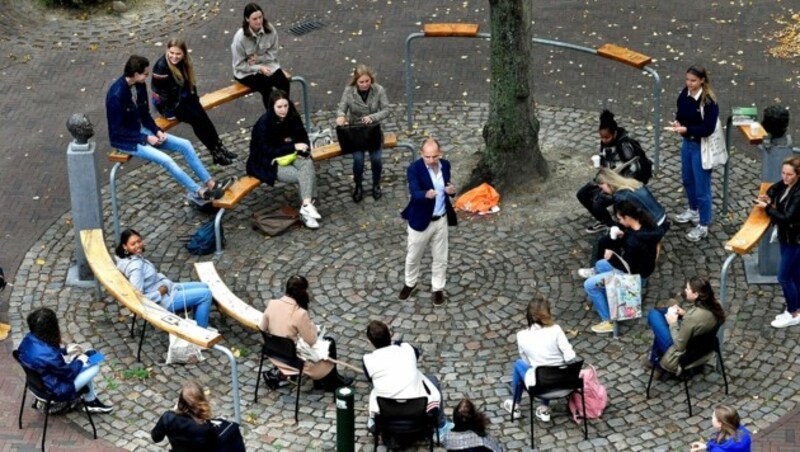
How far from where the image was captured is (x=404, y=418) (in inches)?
471

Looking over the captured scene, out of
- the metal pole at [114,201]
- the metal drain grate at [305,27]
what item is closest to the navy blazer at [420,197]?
the metal pole at [114,201]

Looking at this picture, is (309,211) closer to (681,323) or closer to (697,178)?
(697,178)

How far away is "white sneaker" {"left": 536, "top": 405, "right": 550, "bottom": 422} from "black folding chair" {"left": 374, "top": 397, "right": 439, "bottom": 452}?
102cm

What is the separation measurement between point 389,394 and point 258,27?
236 inches

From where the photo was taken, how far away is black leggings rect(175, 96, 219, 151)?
16047mm

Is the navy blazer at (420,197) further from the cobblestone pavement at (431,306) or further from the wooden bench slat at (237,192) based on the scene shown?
the wooden bench slat at (237,192)

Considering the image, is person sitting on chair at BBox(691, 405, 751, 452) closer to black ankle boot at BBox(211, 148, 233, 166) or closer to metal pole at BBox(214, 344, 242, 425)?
metal pole at BBox(214, 344, 242, 425)

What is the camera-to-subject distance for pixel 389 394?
12.0 meters

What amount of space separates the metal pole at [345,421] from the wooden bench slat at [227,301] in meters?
1.77

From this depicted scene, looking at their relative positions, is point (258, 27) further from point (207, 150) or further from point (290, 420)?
point (290, 420)

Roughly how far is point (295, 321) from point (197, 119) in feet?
14.2

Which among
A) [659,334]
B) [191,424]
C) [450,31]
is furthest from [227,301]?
[450,31]

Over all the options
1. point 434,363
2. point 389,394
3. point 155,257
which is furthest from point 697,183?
point 155,257

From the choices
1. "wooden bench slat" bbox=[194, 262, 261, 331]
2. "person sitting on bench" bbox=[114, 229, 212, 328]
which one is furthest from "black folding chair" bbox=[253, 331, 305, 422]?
"person sitting on bench" bbox=[114, 229, 212, 328]
